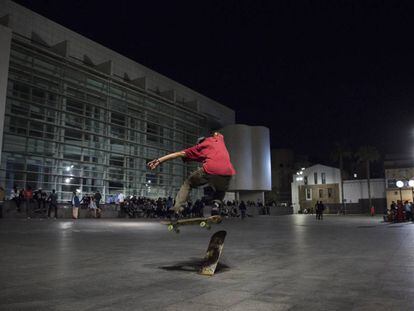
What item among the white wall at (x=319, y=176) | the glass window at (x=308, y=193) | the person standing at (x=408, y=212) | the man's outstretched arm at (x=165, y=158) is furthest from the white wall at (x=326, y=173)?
the man's outstretched arm at (x=165, y=158)

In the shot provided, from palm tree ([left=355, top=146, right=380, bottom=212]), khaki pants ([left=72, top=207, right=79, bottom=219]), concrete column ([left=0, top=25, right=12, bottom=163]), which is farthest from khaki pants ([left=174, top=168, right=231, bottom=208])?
palm tree ([left=355, top=146, right=380, bottom=212])

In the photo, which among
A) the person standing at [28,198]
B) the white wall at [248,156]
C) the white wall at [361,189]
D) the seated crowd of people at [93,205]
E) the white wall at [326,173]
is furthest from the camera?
the white wall at [326,173]

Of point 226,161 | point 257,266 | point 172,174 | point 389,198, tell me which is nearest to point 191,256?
point 257,266

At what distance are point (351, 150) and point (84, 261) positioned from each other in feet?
285

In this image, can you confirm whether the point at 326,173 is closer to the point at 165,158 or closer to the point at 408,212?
the point at 408,212

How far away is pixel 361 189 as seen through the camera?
7400 centimetres

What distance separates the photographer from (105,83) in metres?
40.8

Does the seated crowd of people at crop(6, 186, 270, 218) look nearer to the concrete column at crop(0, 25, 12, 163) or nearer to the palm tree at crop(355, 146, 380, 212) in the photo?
the concrete column at crop(0, 25, 12, 163)

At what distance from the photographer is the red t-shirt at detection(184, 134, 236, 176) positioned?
6.08 m

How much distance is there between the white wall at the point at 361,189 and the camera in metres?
70.6

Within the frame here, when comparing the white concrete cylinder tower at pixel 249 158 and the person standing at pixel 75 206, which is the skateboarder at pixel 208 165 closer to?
the person standing at pixel 75 206

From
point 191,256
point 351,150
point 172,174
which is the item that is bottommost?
point 191,256

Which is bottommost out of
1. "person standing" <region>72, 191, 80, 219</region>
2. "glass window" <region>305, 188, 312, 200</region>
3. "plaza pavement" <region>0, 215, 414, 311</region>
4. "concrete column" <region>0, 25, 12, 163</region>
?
"plaza pavement" <region>0, 215, 414, 311</region>

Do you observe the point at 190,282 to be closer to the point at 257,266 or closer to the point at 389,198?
the point at 257,266
